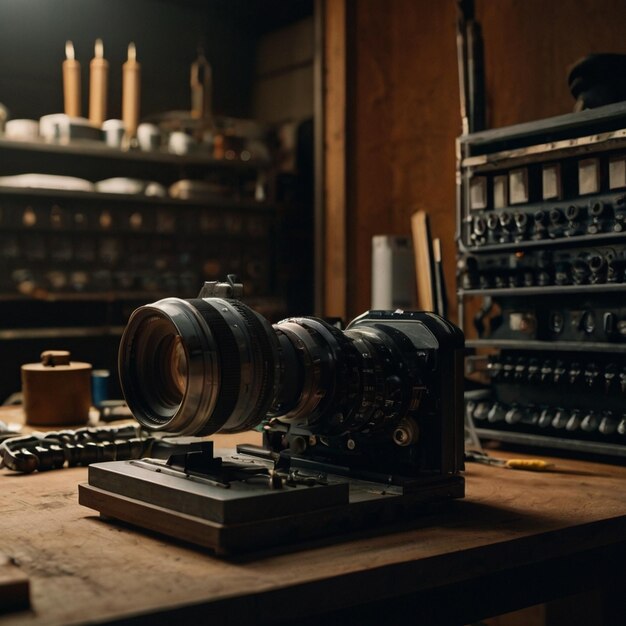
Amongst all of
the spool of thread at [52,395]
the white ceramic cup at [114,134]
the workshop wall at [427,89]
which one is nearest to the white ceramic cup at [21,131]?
the white ceramic cup at [114,134]

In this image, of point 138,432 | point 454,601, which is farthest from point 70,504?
point 454,601

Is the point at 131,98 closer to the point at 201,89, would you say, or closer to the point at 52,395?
the point at 201,89

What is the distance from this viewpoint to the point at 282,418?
4.87 ft

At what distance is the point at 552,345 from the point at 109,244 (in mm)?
3162

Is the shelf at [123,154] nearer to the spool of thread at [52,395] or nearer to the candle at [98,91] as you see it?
the candle at [98,91]

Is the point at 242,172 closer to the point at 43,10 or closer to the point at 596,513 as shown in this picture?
the point at 43,10

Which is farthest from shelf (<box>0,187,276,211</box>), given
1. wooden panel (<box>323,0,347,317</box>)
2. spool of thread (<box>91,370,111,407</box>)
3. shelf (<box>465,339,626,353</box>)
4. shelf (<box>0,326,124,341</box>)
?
shelf (<box>465,339,626,353</box>)

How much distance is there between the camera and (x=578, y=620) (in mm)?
1982

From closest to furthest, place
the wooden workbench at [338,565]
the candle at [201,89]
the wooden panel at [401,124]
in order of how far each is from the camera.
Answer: the wooden workbench at [338,565], the wooden panel at [401,124], the candle at [201,89]

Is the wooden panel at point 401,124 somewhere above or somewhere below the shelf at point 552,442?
above

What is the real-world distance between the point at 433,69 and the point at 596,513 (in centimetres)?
256

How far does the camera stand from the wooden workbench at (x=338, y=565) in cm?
104

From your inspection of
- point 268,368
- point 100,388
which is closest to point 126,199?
point 100,388

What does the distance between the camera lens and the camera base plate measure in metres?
0.09
